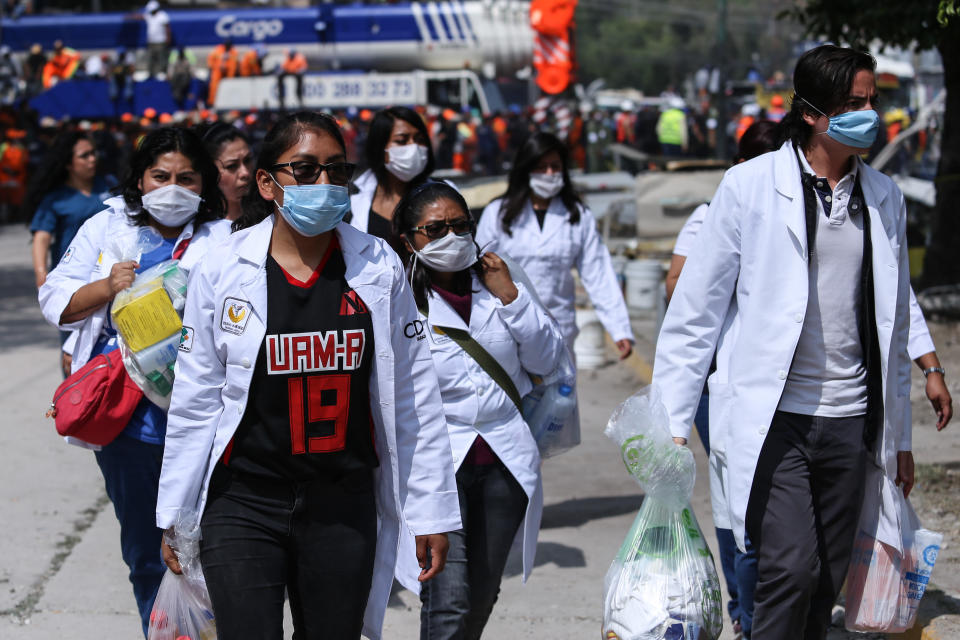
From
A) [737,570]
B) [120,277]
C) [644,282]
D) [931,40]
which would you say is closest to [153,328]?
[120,277]

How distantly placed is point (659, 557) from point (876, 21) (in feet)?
23.1

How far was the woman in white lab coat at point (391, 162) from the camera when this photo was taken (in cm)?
538

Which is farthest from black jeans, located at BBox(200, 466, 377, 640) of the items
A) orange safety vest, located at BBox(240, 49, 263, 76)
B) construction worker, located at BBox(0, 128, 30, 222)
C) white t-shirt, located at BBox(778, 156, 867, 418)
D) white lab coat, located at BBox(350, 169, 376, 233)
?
orange safety vest, located at BBox(240, 49, 263, 76)

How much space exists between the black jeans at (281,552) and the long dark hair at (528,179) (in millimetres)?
3415

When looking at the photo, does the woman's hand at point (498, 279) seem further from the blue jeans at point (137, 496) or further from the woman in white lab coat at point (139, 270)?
the blue jeans at point (137, 496)

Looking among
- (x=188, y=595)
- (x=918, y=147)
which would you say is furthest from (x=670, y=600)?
(x=918, y=147)

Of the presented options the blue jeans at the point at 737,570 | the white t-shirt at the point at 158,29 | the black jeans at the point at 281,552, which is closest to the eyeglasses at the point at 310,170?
the black jeans at the point at 281,552

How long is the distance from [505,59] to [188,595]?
1231 inches

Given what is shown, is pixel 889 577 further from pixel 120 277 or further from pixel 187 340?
pixel 120 277

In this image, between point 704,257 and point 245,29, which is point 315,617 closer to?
point 704,257

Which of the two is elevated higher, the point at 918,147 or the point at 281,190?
the point at 281,190

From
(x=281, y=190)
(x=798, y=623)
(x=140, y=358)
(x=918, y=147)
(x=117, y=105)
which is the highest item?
(x=281, y=190)

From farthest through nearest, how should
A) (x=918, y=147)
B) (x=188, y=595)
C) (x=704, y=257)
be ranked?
(x=918, y=147)
(x=704, y=257)
(x=188, y=595)

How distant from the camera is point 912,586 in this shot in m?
3.60
